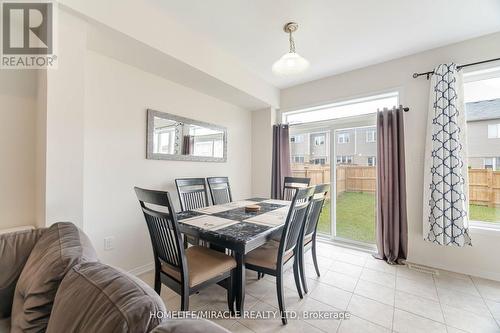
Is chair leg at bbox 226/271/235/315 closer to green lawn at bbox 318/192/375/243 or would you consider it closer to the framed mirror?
the framed mirror

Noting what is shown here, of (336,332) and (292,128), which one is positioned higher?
(292,128)

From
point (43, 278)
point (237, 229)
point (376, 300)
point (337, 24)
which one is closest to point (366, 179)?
point (376, 300)

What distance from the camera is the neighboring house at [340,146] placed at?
10.2 feet

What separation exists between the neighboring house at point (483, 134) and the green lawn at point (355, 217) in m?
1.18

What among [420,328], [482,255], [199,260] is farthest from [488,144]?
[199,260]

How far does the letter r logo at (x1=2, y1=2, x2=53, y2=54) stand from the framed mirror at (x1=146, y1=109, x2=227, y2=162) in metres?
0.97

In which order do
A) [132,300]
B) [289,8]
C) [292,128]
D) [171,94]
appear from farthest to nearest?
[292,128], [171,94], [289,8], [132,300]

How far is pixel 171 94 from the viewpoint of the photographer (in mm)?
2693

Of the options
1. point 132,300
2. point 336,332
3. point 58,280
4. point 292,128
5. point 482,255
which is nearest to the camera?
point 132,300

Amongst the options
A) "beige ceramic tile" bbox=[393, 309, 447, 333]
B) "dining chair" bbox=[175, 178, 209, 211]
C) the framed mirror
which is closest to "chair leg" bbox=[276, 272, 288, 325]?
"beige ceramic tile" bbox=[393, 309, 447, 333]

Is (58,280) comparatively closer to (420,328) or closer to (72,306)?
(72,306)

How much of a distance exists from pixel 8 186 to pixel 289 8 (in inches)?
106

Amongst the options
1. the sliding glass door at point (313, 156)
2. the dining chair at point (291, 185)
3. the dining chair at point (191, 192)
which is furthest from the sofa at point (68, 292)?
the sliding glass door at point (313, 156)

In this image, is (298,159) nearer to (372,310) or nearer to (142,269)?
(372,310)
